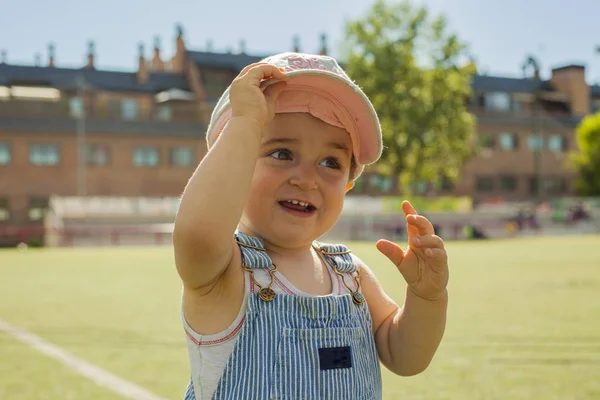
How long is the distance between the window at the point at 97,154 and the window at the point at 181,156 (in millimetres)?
4393

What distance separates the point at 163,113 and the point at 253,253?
177 ft

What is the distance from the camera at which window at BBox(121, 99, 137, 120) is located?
→ 54.2 metres

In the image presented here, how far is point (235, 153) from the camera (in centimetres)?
201

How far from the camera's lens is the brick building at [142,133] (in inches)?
1938

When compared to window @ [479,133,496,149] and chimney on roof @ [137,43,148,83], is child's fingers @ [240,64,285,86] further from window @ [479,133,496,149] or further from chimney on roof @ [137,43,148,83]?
window @ [479,133,496,149]

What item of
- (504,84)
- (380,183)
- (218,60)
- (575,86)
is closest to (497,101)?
(504,84)

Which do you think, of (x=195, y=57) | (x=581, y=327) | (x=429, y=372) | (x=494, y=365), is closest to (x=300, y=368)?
(x=429, y=372)

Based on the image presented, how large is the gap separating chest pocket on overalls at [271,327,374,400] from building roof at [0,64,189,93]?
2133 inches

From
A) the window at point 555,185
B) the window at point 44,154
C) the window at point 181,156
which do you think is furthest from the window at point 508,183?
the window at point 44,154

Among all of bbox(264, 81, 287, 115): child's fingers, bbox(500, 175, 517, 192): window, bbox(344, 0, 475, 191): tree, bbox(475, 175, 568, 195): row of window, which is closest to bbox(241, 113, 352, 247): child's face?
bbox(264, 81, 287, 115): child's fingers

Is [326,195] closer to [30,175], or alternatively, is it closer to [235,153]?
[235,153]

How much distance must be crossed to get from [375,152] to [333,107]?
276 millimetres

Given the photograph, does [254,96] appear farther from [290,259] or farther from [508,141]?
[508,141]

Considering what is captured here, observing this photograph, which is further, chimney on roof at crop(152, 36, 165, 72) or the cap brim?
chimney on roof at crop(152, 36, 165, 72)
